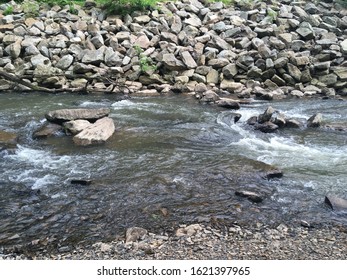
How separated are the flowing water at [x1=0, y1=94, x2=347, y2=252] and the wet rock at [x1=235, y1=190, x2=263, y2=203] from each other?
0.09 metres

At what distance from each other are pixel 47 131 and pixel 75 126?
78 cm

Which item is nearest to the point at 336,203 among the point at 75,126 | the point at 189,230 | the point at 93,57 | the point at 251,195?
the point at 251,195

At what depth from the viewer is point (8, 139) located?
988 cm

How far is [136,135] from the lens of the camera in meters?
10.6

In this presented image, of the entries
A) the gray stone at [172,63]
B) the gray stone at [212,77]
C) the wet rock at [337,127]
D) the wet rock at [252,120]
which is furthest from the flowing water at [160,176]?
the gray stone at [172,63]

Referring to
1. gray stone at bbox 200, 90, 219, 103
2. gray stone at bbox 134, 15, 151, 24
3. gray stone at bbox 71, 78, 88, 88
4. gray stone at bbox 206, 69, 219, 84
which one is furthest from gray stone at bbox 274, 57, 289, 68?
gray stone at bbox 71, 78, 88, 88

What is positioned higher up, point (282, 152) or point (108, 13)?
point (108, 13)

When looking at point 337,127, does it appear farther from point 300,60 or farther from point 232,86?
point 300,60

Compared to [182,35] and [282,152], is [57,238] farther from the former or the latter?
[182,35]

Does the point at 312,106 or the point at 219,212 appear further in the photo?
the point at 312,106

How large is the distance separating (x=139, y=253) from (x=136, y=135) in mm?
5833

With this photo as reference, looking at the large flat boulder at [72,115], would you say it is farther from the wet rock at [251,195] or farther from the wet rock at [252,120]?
the wet rock at [251,195]
